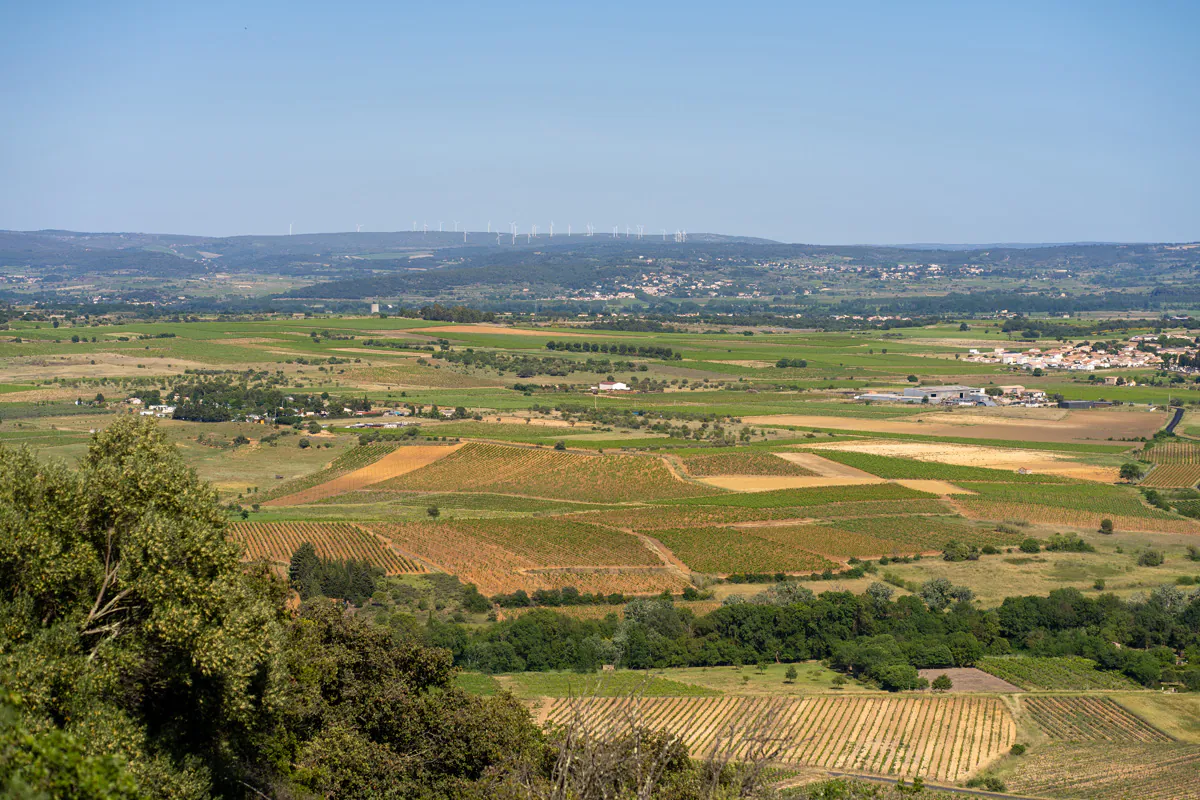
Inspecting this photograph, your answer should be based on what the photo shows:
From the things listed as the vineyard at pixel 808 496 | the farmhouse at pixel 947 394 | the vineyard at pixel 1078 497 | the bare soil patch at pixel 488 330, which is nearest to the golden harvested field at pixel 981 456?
→ the vineyard at pixel 1078 497

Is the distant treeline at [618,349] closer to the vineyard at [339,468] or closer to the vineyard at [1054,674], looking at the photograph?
the vineyard at [339,468]

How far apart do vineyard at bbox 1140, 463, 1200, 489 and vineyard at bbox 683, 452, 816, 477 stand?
1681cm

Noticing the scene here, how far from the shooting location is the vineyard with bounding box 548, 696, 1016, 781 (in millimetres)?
25156

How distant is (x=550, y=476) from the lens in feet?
197

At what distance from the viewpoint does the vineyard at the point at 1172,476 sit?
192 ft

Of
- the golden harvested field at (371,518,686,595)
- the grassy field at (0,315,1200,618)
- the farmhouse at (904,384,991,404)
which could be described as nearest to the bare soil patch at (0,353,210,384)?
the grassy field at (0,315,1200,618)

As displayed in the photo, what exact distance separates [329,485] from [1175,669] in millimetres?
38479

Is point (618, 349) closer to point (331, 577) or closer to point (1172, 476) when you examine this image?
point (1172, 476)

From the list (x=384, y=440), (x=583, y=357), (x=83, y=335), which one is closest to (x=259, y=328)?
(x=83, y=335)

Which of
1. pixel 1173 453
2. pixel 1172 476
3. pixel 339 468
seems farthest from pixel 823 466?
pixel 339 468

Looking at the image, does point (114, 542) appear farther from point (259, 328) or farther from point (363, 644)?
point (259, 328)

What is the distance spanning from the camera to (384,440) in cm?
6850

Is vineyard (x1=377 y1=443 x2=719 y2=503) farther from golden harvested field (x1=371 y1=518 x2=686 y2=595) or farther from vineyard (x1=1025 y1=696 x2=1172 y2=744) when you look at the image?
vineyard (x1=1025 y1=696 x2=1172 y2=744)

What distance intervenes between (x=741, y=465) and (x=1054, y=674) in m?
30.9
